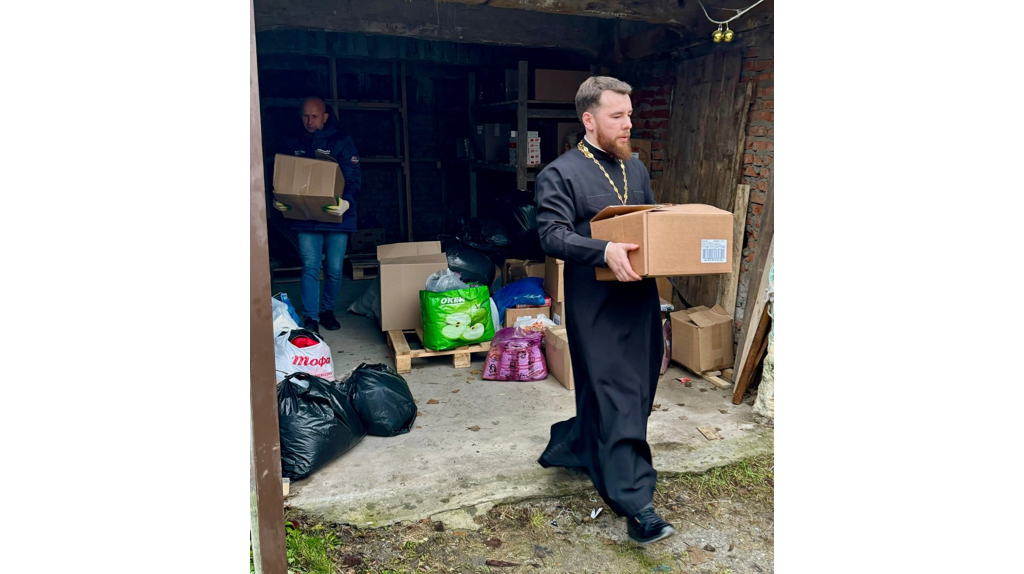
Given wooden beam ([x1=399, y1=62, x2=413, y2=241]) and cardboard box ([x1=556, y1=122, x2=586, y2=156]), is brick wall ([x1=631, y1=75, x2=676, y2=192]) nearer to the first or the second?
cardboard box ([x1=556, y1=122, x2=586, y2=156])

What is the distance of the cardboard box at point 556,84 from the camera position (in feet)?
21.6

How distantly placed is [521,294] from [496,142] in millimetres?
2691

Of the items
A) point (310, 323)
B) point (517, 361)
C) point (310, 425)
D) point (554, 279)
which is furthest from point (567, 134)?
point (310, 425)

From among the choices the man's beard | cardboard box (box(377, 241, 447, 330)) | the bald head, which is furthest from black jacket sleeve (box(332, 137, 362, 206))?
the man's beard

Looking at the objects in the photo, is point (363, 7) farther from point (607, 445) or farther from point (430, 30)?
point (607, 445)

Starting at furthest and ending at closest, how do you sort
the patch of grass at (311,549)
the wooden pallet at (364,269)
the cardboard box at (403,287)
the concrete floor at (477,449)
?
the wooden pallet at (364,269) → the cardboard box at (403,287) → the concrete floor at (477,449) → the patch of grass at (311,549)

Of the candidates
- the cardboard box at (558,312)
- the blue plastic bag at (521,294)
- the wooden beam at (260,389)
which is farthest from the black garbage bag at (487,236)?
the wooden beam at (260,389)

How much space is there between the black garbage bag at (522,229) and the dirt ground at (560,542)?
3292 millimetres

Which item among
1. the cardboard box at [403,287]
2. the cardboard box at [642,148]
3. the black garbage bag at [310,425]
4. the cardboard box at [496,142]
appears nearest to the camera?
the black garbage bag at [310,425]

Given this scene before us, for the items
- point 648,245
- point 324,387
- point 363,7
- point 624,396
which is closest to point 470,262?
point 363,7

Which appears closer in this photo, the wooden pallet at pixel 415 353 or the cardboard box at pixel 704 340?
the cardboard box at pixel 704 340

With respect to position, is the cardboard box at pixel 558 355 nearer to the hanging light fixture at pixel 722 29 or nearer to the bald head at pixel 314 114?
the hanging light fixture at pixel 722 29

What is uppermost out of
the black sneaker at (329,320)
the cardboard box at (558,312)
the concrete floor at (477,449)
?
the cardboard box at (558,312)

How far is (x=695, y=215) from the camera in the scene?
2482 mm
